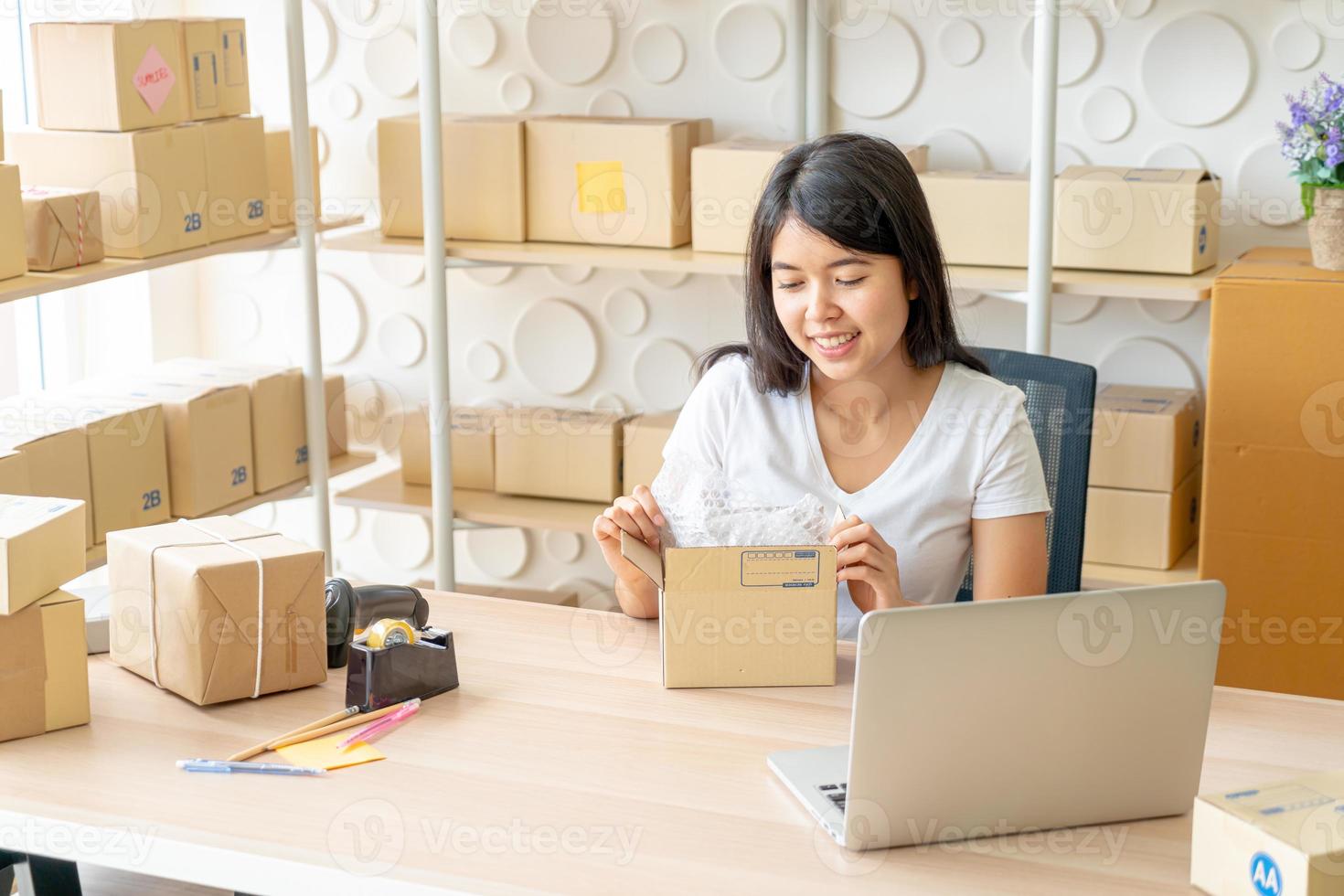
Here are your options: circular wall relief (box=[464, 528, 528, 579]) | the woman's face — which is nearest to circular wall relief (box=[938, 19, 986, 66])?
the woman's face

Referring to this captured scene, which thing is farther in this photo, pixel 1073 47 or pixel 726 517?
pixel 1073 47

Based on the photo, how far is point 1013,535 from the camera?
69.6 inches

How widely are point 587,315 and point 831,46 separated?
2.61 feet

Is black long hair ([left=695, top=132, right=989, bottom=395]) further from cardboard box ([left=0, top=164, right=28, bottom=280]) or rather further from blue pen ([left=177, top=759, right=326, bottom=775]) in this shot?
cardboard box ([left=0, top=164, right=28, bottom=280])

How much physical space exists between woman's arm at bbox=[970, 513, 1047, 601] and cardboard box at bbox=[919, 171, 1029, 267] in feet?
3.06

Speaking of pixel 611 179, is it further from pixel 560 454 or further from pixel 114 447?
pixel 114 447

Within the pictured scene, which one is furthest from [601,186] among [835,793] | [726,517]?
[835,793]

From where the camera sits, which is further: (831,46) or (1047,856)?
(831,46)

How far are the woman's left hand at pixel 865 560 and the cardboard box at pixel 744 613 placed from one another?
0.23 feet

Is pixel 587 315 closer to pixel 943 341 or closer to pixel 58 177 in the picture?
pixel 58 177

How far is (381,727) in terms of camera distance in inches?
55.4

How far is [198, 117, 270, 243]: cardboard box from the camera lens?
282 centimetres

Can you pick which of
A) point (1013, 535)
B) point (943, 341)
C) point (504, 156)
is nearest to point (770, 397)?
point (943, 341)

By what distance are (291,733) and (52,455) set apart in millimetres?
1346
